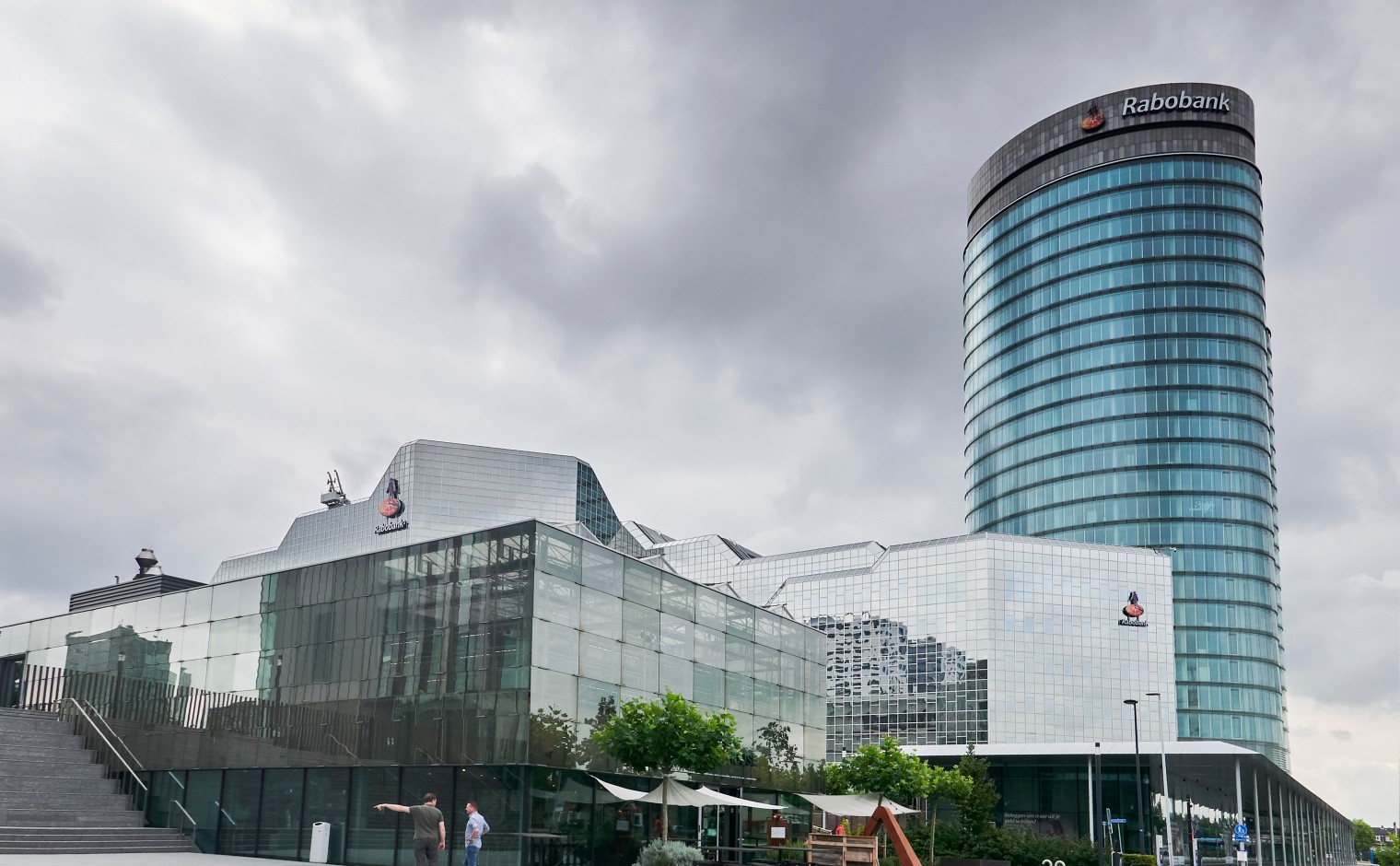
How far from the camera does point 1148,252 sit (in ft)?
407

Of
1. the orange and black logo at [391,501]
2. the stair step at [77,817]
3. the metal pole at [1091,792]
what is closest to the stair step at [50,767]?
the stair step at [77,817]

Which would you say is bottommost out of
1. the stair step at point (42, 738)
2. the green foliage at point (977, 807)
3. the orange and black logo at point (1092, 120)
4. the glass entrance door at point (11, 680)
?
the green foliage at point (977, 807)

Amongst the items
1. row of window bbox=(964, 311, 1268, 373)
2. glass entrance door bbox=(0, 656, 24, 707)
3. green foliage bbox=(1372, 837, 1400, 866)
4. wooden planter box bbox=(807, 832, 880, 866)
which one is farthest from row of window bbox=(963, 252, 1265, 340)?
glass entrance door bbox=(0, 656, 24, 707)

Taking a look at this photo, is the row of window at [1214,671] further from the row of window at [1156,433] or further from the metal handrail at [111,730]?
the metal handrail at [111,730]

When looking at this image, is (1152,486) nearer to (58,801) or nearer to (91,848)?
(58,801)

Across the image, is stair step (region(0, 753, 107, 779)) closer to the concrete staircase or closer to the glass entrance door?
the concrete staircase

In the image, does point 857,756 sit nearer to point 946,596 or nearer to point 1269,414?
point 946,596

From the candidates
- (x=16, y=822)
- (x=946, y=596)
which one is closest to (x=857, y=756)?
(x=16, y=822)

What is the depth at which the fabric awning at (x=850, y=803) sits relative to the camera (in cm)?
3900

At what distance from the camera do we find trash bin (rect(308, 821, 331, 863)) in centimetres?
3072

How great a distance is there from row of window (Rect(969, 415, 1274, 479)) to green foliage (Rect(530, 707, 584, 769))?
104 metres

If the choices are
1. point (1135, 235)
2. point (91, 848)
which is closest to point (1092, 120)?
point (1135, 235)

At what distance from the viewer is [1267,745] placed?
380ft

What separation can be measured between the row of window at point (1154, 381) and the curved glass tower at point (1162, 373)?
0.57 feet
